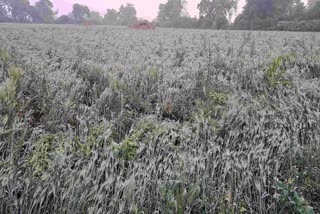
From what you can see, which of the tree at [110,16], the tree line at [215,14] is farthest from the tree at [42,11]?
the tree at [110,16]

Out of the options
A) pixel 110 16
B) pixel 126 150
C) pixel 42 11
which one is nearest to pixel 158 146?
pixel 126 150

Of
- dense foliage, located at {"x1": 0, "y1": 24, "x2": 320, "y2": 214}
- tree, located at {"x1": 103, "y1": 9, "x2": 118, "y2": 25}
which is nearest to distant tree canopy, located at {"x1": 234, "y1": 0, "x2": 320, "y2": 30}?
dense foliage, located at {"x1": 0, "y1": 24, "x2": 320, "y2": 214}

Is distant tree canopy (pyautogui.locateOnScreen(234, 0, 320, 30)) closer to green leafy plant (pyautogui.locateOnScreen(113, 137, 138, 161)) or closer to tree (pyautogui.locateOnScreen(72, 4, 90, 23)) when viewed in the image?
green leafy plant (pyautogui.locateOnScreen(113, 137, 138, 161))

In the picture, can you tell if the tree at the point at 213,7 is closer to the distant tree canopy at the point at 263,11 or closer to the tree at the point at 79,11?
the distant tree canopy at the point at 263,11

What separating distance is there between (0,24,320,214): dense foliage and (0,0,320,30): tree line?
73.2ft

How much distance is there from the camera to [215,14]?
45.8 m

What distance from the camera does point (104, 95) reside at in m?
2.55

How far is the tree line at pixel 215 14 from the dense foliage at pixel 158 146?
22.3 metres

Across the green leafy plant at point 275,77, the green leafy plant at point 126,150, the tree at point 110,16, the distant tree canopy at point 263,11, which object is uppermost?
the tree at point 110,16

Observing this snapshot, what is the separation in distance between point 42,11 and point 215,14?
149 feet

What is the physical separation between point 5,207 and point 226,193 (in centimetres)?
146

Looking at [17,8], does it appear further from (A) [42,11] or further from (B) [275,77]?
(B) [275,77]

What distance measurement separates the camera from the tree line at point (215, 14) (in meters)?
27.0

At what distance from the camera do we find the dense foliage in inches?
60.9
